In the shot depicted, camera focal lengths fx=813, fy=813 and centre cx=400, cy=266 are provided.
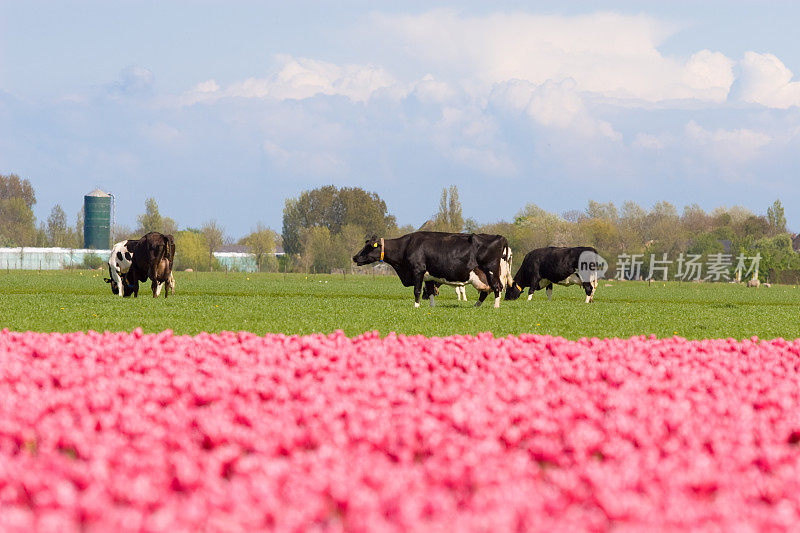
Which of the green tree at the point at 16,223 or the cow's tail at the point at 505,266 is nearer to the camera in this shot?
the cow's tail at the point at 505,266

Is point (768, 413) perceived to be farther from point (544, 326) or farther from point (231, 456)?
point (544, 326)

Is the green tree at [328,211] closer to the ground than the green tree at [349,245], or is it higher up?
higher up

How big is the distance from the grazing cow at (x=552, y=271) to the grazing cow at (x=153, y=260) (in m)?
11.8

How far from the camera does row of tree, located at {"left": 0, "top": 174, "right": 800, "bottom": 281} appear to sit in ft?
305

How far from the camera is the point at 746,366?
857 centimetres

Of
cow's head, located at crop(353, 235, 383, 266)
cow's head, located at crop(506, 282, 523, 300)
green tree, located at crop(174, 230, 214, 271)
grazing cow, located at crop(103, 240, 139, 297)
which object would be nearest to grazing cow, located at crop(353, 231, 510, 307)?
cow's head, located at crop(353, 235, 383, 266)

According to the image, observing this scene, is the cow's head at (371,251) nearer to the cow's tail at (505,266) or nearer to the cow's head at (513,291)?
the cow's tail at (505,266)

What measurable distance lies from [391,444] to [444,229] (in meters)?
90.0

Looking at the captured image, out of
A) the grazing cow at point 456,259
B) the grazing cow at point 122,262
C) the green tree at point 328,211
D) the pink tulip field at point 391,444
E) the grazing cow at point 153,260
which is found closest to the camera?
the pink tulip field at point 391,444

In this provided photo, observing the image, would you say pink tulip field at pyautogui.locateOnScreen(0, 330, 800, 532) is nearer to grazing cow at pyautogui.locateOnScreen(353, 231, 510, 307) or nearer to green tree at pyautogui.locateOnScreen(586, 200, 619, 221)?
grazing cow at pyautogui.locateOnScreen(353, 231, 510, 307)

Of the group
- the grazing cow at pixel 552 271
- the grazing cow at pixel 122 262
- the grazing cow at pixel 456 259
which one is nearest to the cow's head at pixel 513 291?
the grazing cow at pixel 552 271

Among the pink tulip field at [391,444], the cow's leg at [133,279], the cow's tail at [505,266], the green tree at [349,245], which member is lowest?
the pink tulip field at [391,444]

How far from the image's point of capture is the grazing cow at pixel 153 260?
85.9 feet

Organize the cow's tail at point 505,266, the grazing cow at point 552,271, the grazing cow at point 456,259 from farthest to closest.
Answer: the grazing cow at point 552,271, the cow's tail at point 505,266, the grazing cow at point 456,259
